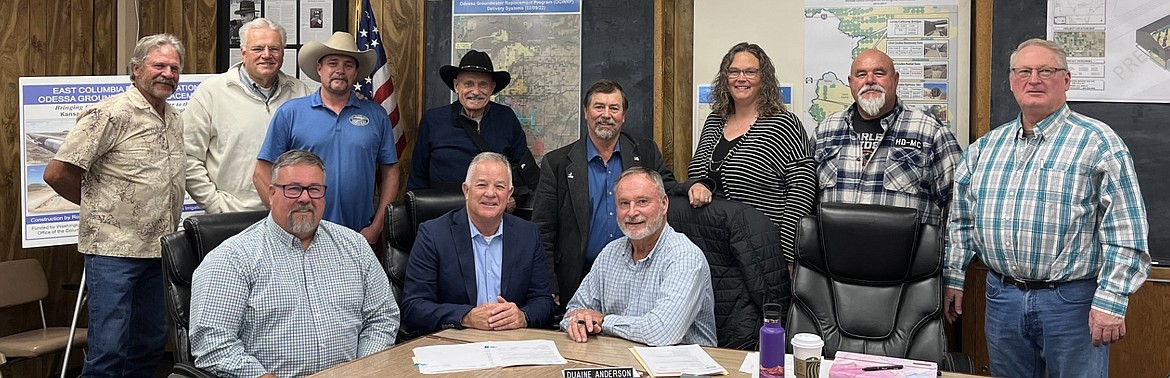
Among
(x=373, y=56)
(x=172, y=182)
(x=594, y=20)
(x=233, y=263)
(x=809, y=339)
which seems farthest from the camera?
(x=594, y=20)

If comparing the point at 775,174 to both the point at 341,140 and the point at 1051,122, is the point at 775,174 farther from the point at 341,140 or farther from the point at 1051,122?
the point at 341,140

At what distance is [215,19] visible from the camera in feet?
17.5

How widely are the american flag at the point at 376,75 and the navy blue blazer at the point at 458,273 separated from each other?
1455mm

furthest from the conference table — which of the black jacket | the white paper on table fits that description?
the black jacket

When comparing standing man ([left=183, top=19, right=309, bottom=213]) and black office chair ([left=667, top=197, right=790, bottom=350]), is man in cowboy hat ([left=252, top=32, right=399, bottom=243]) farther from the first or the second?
black office chair ([left=667, top=197, right=790, bottom=350])

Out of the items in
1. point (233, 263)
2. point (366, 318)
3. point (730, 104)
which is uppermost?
point (730, 104)

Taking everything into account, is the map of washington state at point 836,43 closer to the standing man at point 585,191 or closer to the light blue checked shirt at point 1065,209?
the standing man at point 585,191

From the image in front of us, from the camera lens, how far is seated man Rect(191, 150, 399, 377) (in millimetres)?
2826

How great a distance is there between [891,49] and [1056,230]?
1545mm

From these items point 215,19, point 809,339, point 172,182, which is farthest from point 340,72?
point 809,339

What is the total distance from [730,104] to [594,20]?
→ 1.12m

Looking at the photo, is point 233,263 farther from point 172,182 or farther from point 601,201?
point 601,201

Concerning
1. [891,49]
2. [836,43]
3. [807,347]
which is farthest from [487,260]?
[891,49]

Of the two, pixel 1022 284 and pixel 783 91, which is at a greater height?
pixel 783 91
